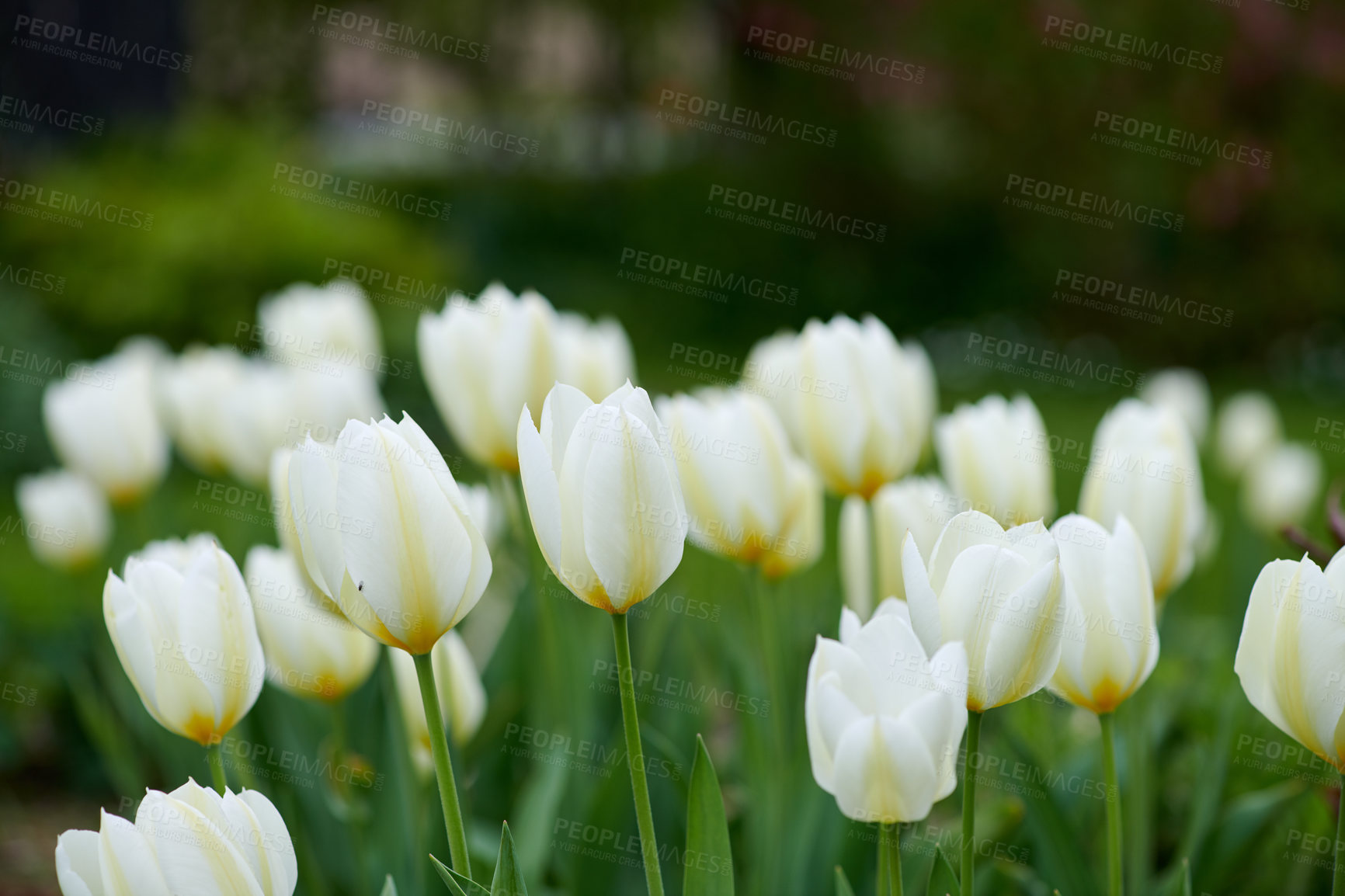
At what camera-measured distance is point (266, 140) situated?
8.74 m

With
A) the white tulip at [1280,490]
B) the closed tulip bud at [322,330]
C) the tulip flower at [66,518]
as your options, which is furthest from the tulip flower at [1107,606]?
the white tulip at [1280,490]

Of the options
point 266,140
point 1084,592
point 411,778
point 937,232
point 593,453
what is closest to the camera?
Result: point 593,453

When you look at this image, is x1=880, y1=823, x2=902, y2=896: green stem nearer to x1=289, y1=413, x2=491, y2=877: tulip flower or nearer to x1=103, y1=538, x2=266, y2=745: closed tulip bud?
x1=289, y1=413, x2=491, y2=877: tulip flower

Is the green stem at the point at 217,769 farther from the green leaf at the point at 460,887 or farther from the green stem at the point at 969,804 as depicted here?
the green stem at the point at 969,804

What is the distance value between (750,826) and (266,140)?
7.96 m

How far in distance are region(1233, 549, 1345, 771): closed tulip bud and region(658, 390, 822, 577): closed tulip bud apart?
687 mm

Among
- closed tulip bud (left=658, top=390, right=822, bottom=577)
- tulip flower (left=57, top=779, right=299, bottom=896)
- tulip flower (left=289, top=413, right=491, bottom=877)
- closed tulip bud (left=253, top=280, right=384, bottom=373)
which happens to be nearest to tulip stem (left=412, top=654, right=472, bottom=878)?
tulip flower (left=289, top=413, right=491, bottom=877)

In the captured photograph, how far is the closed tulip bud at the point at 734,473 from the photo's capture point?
1.72 meters

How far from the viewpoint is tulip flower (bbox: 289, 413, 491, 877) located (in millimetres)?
1168

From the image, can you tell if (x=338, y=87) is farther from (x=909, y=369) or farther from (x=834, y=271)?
(x=909, y=369)

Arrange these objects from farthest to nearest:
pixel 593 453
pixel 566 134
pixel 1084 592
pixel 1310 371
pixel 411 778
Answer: pixel 566 134 < pixel 1310 371 < pixel 411 778 < pixel 1084 592 < pixel 593 453

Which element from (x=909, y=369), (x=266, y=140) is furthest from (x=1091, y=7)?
(x=909, y=369)

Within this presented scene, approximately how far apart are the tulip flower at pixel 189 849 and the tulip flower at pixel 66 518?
71.4 inches

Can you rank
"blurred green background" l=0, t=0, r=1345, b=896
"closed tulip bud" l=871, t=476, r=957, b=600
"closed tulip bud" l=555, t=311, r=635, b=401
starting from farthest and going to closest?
"closed tulip bud" l=555, t=311, r=635, b=401 → "blurred green background" l=0, t=0, r=1345, b=896 → "closed tulip bud" l=871, t=476, r=957, b=600
